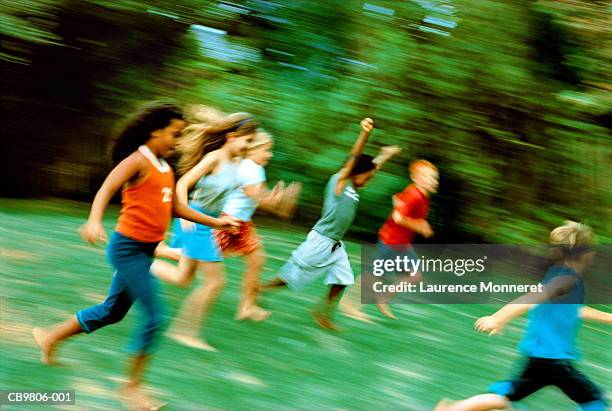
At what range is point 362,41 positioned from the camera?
33.9ft

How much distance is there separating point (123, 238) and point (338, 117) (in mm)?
6101

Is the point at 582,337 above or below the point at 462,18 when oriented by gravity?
below

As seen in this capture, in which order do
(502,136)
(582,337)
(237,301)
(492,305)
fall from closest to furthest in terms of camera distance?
(237,301), (582,337), (492,305), (502,136)

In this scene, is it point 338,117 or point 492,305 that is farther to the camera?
point 338,117

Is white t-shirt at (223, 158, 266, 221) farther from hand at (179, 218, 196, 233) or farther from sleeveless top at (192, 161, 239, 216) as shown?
hand at (179, 218, 196, 233)

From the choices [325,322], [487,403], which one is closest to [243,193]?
[325,322]

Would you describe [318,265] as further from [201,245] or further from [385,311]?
[385,311]

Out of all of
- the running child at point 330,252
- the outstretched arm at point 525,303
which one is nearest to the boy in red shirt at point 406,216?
the running child at point 330,252

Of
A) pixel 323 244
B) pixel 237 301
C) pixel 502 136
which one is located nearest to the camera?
pixel 323 244

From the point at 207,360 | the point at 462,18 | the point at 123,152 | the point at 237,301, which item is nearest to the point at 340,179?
the point at 237,301

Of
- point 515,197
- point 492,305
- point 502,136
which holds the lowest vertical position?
point 492,305

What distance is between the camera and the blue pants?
459cm

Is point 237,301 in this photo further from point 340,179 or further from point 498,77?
point 498,77

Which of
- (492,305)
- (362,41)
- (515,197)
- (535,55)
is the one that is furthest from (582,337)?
(362,41)
